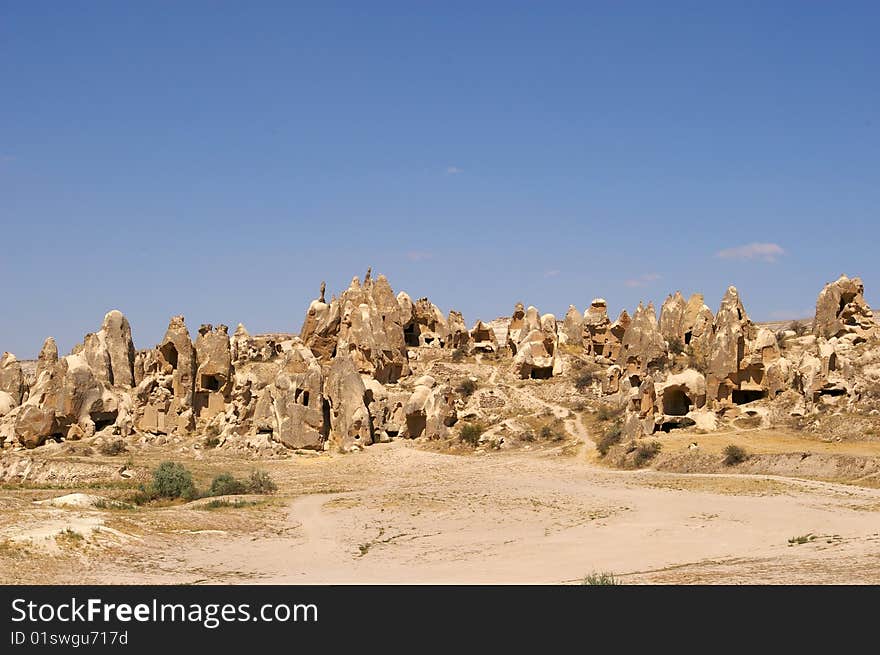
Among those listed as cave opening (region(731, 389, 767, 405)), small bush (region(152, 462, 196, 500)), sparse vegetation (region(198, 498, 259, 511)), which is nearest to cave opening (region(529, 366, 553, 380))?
cave opening (region(731, 389, 767, 405))

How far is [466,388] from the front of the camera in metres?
53.5

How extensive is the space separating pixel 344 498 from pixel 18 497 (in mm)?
9703

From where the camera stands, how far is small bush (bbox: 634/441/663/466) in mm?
36375

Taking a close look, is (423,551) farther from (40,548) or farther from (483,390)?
(483,390)

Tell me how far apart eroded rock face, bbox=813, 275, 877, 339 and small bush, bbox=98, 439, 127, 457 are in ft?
125

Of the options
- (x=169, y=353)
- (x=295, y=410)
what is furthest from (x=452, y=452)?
(x=169, y=353)

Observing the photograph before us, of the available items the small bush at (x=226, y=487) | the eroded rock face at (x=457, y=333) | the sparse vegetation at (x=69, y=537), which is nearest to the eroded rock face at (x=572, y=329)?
the eroded rock face at (x=457, y=333)

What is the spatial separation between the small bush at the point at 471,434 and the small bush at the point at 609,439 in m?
6.01

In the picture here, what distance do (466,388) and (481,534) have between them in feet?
102

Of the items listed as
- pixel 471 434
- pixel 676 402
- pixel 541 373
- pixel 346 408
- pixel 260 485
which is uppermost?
pixel 541 373

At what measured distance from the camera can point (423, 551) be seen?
19984mm

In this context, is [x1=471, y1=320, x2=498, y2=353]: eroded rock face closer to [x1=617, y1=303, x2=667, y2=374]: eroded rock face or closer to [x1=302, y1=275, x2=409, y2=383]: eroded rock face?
[x1=302, y1=275, x2=409, y2=383]: eroded rock face

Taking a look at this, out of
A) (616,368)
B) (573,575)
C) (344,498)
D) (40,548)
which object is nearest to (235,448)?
(344,498)

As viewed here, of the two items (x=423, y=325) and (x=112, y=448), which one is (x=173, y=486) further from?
(x=423, y=325)
